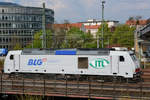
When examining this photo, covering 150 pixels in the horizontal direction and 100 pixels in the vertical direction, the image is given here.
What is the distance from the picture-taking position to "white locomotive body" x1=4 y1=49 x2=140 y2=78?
890 inches

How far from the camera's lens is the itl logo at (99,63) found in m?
23.2

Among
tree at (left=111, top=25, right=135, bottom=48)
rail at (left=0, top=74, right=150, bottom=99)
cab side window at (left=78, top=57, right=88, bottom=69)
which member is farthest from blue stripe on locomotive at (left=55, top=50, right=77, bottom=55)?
tree at (left=111, top=25, right=135, bottom=48)

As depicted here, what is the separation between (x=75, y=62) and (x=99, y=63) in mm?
2343

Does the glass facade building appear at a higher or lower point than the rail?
higher

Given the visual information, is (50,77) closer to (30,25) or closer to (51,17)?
(30,25)

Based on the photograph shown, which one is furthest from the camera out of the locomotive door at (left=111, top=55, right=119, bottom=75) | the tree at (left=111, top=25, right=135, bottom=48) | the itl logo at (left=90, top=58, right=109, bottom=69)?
the tree at (left=111, top=25, right=135, bottom=48)

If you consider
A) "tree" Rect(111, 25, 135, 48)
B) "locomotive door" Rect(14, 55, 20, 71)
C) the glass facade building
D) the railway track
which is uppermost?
the glass facade building

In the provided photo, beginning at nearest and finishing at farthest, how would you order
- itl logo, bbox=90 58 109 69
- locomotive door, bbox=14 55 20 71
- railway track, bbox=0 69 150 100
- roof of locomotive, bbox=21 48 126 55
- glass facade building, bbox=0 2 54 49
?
railway track, bbox=0 69 150 100 → itl logo, bbox=90 58 109 69 → roof of locomotive, bbox=21 48 126 55 → locomotive door, bbox=14 55 20 71 → glass facade building, bbox=0 2 54 49

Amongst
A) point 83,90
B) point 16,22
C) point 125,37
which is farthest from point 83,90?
point 16,22

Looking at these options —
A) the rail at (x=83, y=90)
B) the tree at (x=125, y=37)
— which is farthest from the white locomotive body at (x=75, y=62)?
the tree at (x=125, y=37)

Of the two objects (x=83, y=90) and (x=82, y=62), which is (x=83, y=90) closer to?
(x=83, y=90)

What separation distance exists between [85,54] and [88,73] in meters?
1.81

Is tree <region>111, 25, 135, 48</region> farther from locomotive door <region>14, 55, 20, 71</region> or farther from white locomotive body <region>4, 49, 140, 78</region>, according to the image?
locomotive door <region>14, 55, 20, 71</region>

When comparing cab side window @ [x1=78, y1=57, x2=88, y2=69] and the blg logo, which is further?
the blg logo
